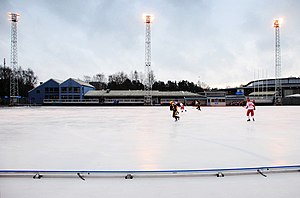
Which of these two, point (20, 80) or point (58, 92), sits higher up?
point (20, 80)

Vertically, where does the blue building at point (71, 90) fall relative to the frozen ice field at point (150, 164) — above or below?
above

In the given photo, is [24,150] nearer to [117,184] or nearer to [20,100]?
[117,184]

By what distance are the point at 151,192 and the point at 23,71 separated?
91.8 meters

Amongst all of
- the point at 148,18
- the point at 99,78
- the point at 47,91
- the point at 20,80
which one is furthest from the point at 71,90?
the point at 99,78

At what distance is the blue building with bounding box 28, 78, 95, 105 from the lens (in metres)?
53.4

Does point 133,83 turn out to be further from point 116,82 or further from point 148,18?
point 148,18

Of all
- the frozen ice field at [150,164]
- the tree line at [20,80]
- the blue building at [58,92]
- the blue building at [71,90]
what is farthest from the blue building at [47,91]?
the frozen ice field at [150,164]

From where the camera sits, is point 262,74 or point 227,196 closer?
point 227,196

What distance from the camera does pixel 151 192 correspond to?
2836 millimetres

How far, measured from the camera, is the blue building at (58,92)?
175 ft

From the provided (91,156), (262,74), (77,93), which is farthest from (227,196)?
(262,74)

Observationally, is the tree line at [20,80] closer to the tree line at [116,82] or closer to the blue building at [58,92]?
the tree line at [116,82]

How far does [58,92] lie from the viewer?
54.0 meters

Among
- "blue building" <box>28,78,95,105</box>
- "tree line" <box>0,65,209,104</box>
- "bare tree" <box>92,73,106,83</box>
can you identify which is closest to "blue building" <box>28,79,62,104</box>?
"blue building" <box>28,78,95,105</box>
